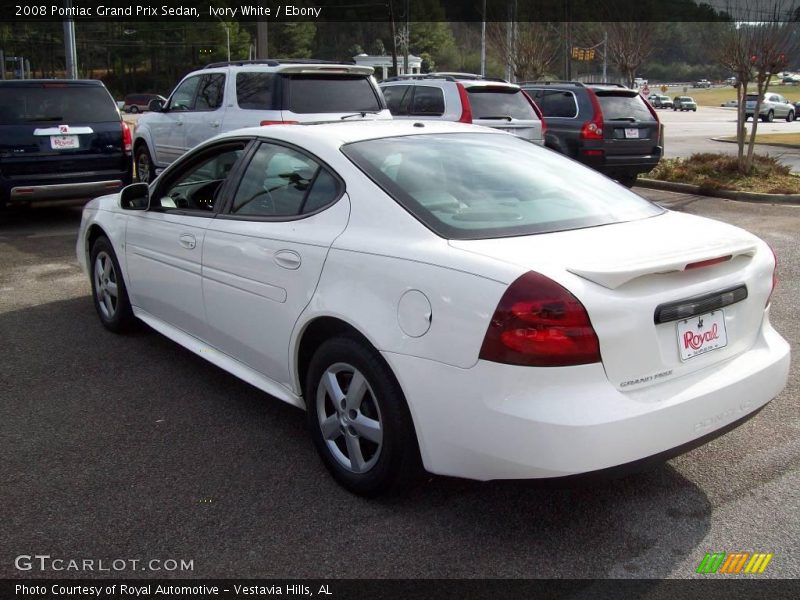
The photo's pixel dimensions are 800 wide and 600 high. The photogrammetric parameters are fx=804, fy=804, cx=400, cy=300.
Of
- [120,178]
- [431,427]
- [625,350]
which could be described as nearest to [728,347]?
[625,350]

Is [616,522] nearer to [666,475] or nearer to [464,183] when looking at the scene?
[666,475]

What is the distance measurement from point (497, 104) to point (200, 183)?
7.90m

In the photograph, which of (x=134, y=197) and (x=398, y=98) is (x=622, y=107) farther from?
(x=134, y=197)

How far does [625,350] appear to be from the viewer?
9.06 ft

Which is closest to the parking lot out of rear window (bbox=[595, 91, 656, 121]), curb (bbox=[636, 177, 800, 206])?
curb (bbox=[636, 177, 800, 206])

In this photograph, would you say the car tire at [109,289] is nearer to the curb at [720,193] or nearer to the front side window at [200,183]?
the front side window at [200,183]

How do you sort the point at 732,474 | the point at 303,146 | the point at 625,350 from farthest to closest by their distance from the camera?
the point at 303,146, the point at 732,474, the point at 625,350

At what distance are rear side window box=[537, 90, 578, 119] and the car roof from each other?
9680mm

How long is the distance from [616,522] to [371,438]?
3.35 feet

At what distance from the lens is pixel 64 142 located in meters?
9.73

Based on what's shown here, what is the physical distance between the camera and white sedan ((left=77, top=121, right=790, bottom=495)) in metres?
2.71

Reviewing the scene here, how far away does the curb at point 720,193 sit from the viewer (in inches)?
481

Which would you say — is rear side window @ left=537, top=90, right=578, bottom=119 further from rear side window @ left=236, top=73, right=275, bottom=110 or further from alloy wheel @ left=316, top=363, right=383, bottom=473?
alloy wheel @ left=316, top=363, right=383, bottom=473

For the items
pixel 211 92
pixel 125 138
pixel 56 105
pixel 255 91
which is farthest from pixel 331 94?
pixel 56 105
